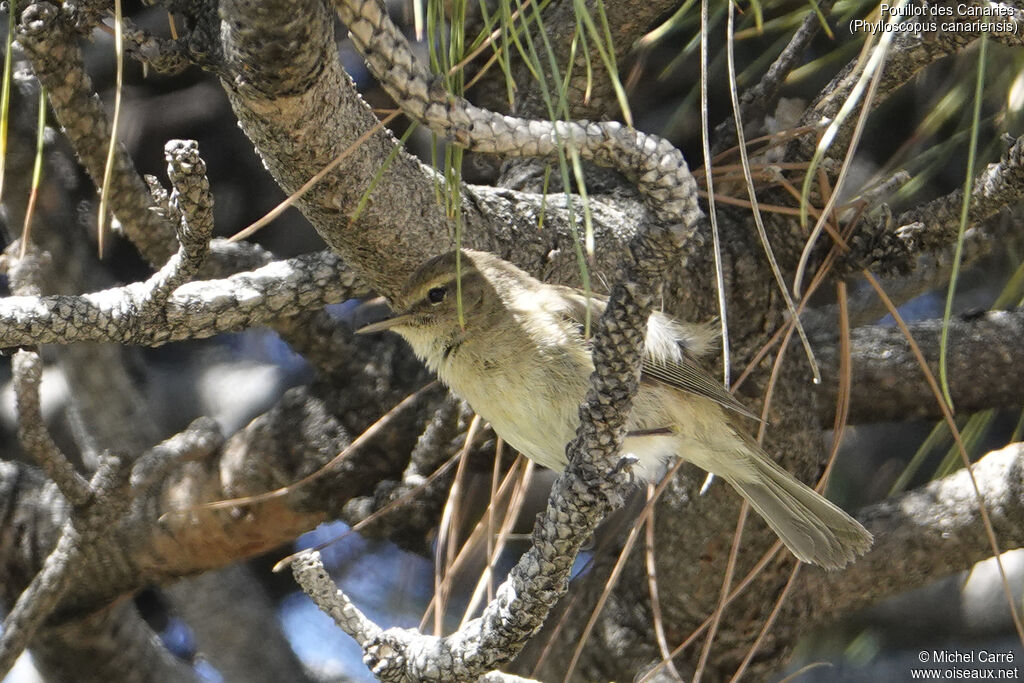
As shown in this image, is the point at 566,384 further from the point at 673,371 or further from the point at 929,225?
the point at 929,225

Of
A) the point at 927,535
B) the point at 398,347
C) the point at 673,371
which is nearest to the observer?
the point at 673,371

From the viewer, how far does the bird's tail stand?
98.5 inches

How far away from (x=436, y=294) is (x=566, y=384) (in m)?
0.35

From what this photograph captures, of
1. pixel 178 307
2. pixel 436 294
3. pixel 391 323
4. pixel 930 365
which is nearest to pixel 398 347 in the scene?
pixel 391 323

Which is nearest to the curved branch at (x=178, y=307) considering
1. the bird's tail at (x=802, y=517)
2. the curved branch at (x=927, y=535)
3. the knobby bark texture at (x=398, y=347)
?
the knobby bark texture at (x=398, y=347)

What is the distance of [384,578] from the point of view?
12.6 ft

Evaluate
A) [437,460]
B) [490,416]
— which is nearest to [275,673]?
[437,460]

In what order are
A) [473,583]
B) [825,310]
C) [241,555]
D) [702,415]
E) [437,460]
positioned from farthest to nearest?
[473,583] < [825,310] < [241,555] < [437,460] < [702,415]

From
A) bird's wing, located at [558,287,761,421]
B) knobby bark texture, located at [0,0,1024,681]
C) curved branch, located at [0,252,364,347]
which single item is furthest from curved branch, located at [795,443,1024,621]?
curved branch, located at [0,252,364,347]

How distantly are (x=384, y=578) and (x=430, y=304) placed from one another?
172cm

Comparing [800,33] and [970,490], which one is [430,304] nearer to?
[800,33]

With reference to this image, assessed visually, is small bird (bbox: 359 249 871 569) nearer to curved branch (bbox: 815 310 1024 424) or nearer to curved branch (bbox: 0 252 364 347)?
curved branch (bbox: 0 252 364 347)

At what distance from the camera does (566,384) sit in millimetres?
2422

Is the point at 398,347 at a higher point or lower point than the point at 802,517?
higher
